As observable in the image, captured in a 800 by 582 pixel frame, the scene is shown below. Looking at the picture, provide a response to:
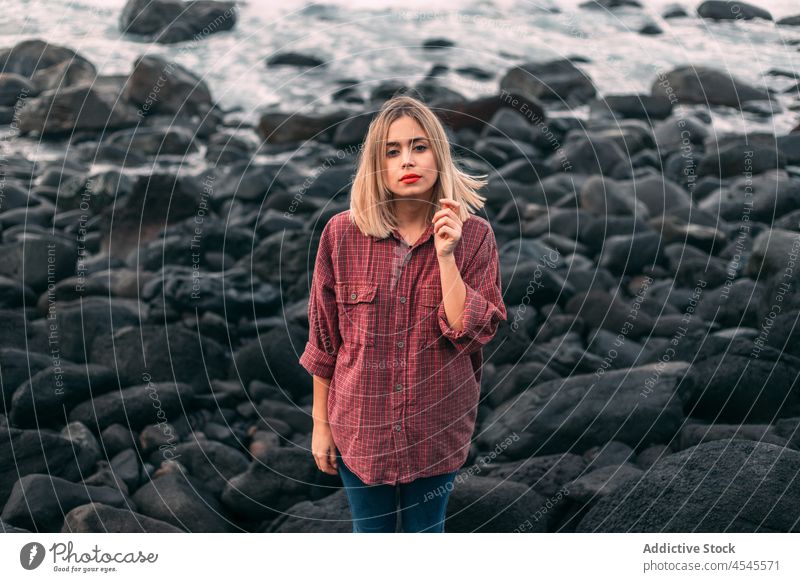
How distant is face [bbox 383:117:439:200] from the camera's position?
3.17 meters

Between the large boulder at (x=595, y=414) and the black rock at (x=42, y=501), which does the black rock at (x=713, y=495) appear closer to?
the large boulder at (x=595, y=414)

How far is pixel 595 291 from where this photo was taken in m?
6.38

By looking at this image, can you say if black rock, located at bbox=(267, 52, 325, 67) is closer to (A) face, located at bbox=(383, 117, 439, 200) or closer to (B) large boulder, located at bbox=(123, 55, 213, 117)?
(B) large boulder, located at bbox=(123, 55, 213, 117)

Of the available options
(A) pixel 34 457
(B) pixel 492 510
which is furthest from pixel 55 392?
(B) pixel 492 510

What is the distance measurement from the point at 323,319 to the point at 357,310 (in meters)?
0.11

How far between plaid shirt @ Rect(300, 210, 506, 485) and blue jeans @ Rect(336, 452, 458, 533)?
2.4 inches

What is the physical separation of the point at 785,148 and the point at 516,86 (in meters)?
2.39

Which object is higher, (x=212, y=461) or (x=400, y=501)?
(x=400, y=501)

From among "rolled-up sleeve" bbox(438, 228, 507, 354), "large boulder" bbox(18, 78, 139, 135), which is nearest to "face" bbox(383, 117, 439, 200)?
"rolled-up sleeve" bbox(438, 228, 507, 354)

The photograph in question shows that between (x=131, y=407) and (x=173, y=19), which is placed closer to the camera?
(x=131, y=407)

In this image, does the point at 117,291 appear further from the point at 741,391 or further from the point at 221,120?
the point at 741,391

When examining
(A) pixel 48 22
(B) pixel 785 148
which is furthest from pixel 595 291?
(A) pixel 48 22

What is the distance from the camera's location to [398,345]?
3.23 metres

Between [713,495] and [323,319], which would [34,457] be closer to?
[323,319]
